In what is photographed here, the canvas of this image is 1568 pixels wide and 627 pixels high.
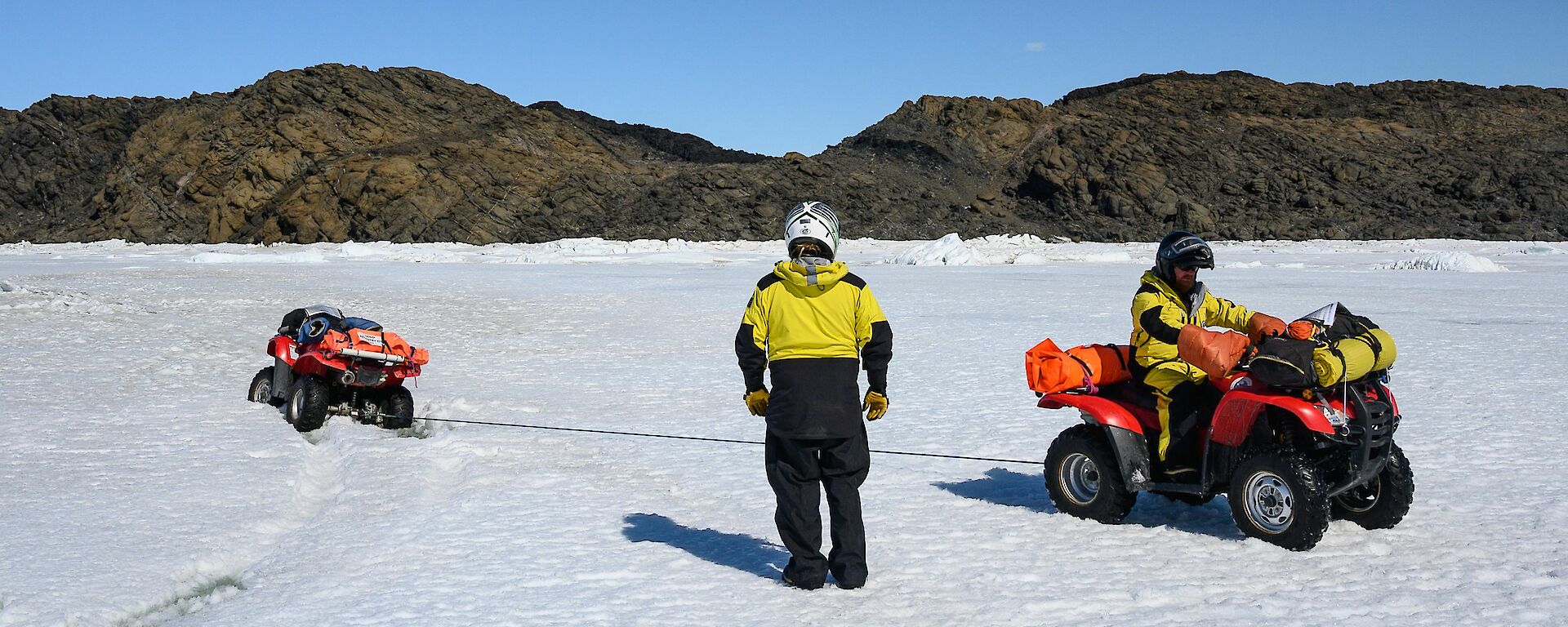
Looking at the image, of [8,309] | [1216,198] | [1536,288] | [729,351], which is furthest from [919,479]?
[1216,198]

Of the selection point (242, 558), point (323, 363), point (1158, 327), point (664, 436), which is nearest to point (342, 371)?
point (323, 363)

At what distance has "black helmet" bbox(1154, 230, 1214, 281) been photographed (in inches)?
216

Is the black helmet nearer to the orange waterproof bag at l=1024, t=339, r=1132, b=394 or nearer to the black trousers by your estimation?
the orange waterproof bag at l=1024, t=339, r=1132, b=394

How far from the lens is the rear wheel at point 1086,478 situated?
230 inches

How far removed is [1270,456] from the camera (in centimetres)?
520

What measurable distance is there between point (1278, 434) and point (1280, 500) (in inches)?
11.3

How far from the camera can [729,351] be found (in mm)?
13977

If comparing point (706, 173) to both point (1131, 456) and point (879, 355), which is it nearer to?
point (1131, 456)

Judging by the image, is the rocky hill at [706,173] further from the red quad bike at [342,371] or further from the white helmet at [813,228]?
the white helmet at [813,228]

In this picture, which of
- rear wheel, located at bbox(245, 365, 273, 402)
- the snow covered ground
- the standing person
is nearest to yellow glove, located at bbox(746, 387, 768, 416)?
the standing person

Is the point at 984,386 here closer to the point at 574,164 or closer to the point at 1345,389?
the point at 1345,389

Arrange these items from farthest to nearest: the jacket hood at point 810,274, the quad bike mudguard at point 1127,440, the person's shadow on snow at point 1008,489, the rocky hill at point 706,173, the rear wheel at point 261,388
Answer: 1. the rocky hill at point 706,173
2. the rear wheel at point 261,388
3. the person's shadow on snow at point 1008,489
4. the quad bike mudguard at point 1127,440
5. the jacket hood at point 810,274

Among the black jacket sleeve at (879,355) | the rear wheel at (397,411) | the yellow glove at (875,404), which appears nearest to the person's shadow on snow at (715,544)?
the yellow glove at (875,404)

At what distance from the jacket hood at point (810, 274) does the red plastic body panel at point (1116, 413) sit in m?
1.79
